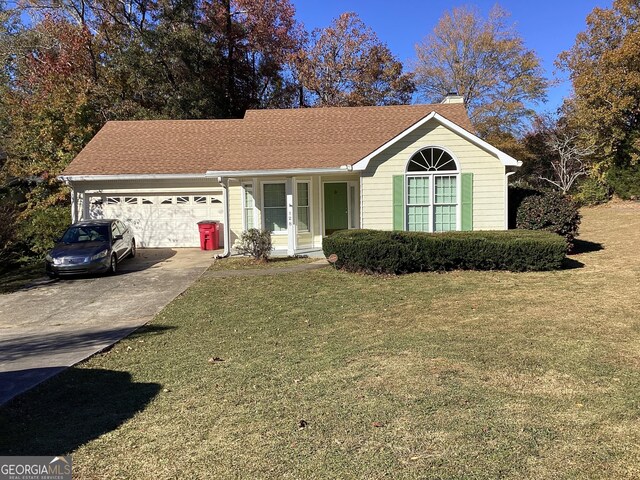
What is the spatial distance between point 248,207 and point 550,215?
9376 mm

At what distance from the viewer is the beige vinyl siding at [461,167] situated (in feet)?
45.4

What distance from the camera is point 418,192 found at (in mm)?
14023

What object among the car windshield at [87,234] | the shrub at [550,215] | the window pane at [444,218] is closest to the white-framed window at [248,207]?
the car windshield at [87,234]

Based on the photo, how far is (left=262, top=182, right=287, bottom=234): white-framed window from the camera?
52.1 ft

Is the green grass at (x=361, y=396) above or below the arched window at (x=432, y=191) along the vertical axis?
below

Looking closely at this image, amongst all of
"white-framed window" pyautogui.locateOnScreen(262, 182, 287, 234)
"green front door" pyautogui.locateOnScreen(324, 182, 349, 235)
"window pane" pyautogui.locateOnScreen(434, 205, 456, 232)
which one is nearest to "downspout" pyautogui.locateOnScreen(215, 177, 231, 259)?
"white-framed window" pyautogui.locateOnScreen(262, 182, 287, 234)

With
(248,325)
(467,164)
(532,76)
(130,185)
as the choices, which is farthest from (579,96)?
(248,325)

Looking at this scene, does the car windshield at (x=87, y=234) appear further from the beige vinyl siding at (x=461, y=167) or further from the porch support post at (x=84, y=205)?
the beige vinyl siding at (x=461, y=167)

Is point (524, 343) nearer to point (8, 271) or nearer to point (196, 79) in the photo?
point (8, 271)

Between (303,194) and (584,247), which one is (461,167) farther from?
(303,194)

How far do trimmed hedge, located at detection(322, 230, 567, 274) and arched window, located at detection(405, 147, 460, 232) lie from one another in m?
2.52

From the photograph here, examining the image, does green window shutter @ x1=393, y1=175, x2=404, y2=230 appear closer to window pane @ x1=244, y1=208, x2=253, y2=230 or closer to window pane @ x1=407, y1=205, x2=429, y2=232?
window pane @ x1=407, y1=205, x2=429, y2=232

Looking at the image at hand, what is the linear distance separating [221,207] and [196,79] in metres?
12.5

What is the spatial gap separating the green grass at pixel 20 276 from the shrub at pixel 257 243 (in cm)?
590
